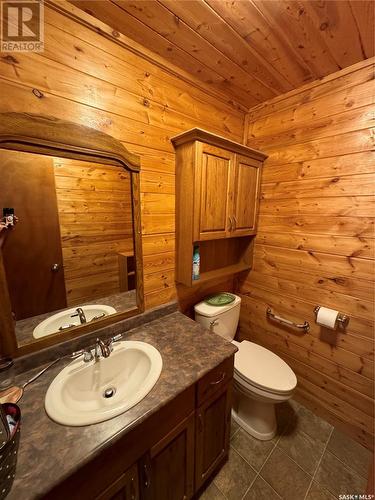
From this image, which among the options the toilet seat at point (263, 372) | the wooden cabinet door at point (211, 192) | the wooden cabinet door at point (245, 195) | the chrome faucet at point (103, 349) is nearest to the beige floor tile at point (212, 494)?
the toilet seat at point (263, 372)

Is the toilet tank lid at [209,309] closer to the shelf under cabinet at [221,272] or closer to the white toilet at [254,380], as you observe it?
the white toilet at [254,380]

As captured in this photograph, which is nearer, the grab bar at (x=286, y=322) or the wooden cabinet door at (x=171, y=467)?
the wooden cabinet door at (x=171, y=467)

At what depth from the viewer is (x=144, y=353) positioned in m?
1.02

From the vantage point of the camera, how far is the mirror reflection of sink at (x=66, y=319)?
95 cm

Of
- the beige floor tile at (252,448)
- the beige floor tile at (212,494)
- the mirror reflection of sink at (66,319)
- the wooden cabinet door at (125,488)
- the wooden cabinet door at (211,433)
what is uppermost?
the mirror reflection of sink at (66,319)

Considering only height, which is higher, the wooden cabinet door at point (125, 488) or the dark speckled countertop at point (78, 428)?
the dark speckled countertop at point (78, 428)

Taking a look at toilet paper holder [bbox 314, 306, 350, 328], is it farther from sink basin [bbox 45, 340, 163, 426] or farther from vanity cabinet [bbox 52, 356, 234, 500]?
sink basin [bbox 45, 340, 163, 426]

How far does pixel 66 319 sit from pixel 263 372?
1.28 meters

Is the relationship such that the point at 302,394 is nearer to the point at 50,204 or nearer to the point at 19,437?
the point at 19,437

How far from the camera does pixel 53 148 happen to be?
89 cm

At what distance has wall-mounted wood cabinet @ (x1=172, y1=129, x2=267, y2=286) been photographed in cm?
124

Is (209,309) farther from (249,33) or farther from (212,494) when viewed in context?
(249,33)

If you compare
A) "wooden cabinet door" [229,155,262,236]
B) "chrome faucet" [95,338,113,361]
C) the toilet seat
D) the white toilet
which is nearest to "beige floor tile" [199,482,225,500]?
the white toilet

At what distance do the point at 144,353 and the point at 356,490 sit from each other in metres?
1.45
